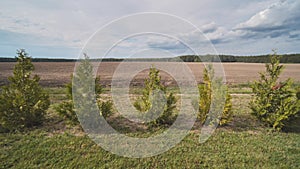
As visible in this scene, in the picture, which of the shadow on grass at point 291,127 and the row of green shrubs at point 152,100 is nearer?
the row of green shrubs at point 152,100

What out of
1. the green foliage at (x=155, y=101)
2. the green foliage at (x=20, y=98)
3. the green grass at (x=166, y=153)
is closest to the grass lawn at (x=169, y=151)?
the green grass at (x=166, y=153)

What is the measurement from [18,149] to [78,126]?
5.91 ft

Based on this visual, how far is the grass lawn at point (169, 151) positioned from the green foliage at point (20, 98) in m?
0.40

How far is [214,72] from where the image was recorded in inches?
239

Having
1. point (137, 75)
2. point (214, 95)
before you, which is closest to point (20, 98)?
point (214, 95)

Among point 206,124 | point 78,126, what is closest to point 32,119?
point 78,126

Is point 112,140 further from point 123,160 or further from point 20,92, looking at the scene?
point 20,92

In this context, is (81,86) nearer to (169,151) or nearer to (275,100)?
(169,151)

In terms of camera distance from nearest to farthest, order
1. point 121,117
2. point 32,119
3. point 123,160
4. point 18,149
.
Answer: point 123,160 < point 18,149 < point 32,119 < point 121,117

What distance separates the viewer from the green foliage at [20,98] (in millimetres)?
5535

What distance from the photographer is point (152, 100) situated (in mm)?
5961

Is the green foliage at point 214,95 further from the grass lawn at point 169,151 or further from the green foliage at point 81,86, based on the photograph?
the green foliage at point 81,86

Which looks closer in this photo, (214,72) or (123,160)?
(123,160)

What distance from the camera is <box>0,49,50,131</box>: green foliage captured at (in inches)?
218
